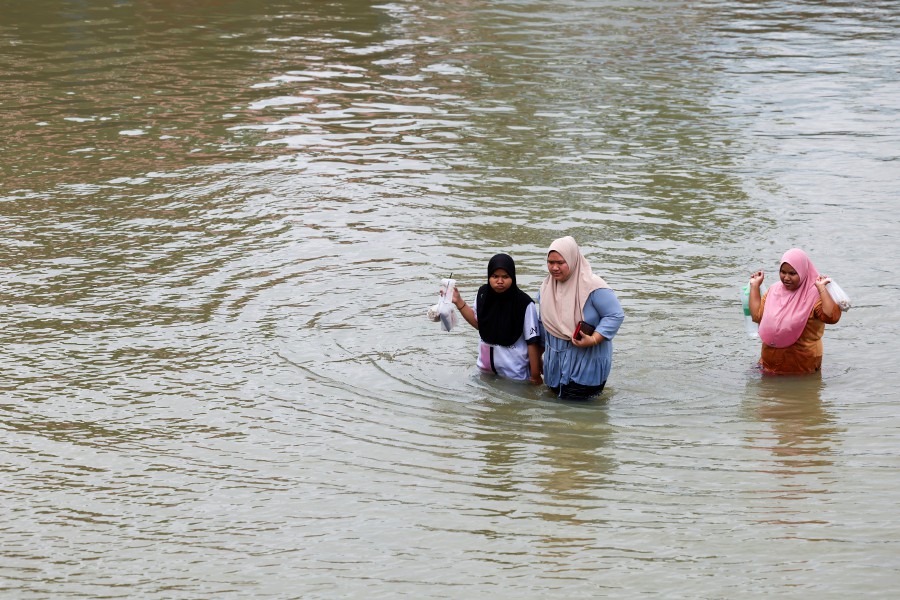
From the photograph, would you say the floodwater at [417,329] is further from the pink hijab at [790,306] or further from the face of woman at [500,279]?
the face of woman at [500,279]

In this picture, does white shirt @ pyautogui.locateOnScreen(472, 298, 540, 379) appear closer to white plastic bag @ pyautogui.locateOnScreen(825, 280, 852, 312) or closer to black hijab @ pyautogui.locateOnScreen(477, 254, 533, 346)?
black hijab @ pyautogui.locateOnScreen(477, 254, 533, 346)

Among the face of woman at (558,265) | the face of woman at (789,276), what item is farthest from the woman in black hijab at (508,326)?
the face of woman at (789,276)

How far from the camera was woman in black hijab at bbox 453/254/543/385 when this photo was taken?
8.54 metres

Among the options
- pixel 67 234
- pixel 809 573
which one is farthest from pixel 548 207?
pixel 809 573

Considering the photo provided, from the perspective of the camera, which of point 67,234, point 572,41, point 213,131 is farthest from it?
point 572,41

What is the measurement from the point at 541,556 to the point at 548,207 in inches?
300

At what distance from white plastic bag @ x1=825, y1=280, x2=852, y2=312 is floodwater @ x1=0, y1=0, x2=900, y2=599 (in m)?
0.75

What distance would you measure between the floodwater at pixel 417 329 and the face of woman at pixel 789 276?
776mm

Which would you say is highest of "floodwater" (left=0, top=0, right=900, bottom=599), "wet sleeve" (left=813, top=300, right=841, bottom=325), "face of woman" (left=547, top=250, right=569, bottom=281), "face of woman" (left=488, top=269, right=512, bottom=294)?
"face of woman" (left=547, top=250, right=569, bottom=281)

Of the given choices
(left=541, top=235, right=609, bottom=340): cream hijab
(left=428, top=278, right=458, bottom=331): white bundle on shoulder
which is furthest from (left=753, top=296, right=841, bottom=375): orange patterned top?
(left=428, top=278, right=458, bottom=331): white bundle on shoulder

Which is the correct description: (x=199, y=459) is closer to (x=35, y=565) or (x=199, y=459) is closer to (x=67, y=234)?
(x=35, y=565)

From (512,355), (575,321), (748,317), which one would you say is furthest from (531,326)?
(748,317)

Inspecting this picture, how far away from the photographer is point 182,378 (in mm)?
8875

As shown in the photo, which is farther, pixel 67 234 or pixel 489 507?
pixel 67 234
